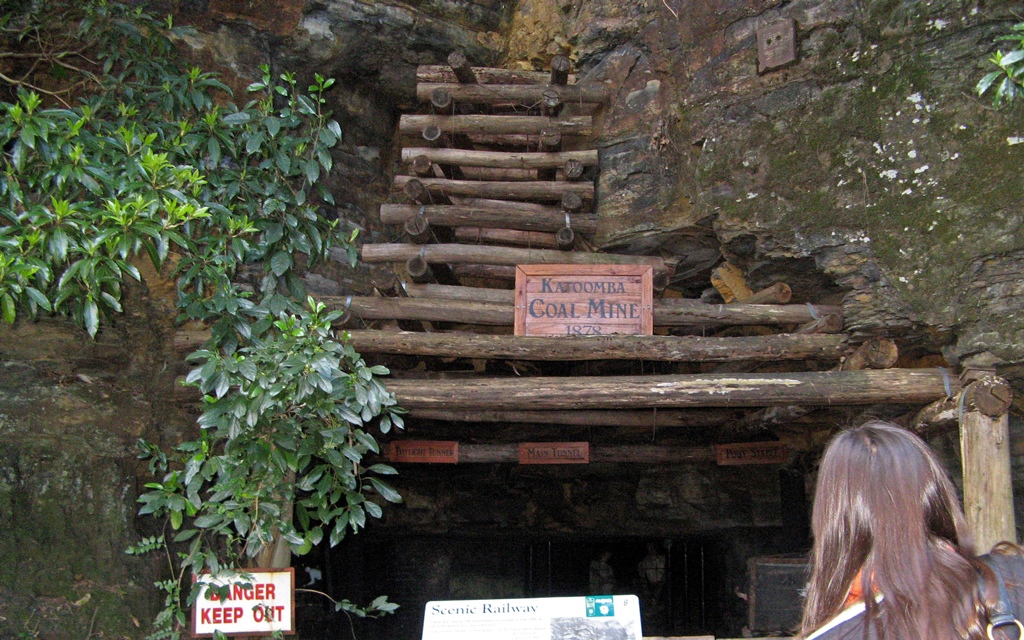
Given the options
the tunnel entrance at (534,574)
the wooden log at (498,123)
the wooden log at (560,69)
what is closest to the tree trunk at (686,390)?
the wooden log at (498,123)

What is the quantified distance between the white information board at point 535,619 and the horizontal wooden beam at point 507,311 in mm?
2319

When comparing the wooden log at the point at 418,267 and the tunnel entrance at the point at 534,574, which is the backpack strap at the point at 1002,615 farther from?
the tunnel entrance at the point at 534,574

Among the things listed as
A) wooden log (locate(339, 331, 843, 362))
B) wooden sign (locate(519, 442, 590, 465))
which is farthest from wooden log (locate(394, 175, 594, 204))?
wooden sign (locate(519, 442, 590, 465))

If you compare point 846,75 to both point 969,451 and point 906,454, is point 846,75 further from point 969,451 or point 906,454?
point 906,454

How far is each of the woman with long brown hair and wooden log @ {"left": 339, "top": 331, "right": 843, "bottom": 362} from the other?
139 inches

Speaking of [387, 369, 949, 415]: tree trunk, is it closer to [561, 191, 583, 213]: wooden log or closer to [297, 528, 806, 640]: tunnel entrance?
[561, 191, 583, 213]: wooden log

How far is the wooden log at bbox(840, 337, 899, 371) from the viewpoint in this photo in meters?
5.27

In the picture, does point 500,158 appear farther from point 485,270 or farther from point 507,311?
point 507,311

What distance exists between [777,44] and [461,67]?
2.20 metres

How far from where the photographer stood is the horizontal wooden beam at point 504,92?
643 centimetres

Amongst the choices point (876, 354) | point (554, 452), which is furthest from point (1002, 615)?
point (554, 452)

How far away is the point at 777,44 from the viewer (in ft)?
19.4

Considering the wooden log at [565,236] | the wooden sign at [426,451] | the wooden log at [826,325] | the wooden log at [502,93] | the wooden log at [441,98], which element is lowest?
the wooden sign at [426,451]

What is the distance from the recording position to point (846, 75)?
18.3 ft
